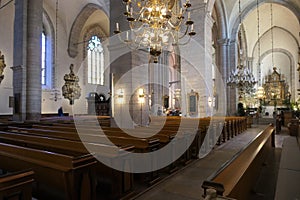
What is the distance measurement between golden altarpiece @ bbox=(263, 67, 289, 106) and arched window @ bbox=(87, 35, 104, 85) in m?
18.1

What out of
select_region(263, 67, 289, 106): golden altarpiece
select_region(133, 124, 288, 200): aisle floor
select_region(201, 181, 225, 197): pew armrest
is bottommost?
select_region(133, 124, 288, 200): aisle floor

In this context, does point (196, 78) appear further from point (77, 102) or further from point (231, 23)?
point (77, 102)

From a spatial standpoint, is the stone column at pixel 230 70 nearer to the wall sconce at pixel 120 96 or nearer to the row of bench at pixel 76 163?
the wall sconce at pixel 120 96

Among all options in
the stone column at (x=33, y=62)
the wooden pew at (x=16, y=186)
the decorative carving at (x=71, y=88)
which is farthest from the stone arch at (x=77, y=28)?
the wooden pew at (x=16, y=186)

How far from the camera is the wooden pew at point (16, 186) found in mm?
1579

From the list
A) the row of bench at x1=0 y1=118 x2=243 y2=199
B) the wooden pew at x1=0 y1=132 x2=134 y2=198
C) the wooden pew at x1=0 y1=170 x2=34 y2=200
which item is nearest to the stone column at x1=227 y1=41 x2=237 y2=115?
the row of bench at x1=0 y1=118 x2=243 y2=199

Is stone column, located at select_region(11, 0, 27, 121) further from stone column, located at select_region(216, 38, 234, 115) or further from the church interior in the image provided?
stone column, located at select_region(216, 38, 234, 115)

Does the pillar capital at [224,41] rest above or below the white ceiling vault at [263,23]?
below

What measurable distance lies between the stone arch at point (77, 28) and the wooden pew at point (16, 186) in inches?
618

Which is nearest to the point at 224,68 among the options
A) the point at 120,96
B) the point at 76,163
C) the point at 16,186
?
the point at 120,96

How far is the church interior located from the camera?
92.8 inches

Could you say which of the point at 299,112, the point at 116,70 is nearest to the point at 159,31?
the point at 116,70

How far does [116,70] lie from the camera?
723 centimetres

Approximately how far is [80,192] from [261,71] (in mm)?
27803
